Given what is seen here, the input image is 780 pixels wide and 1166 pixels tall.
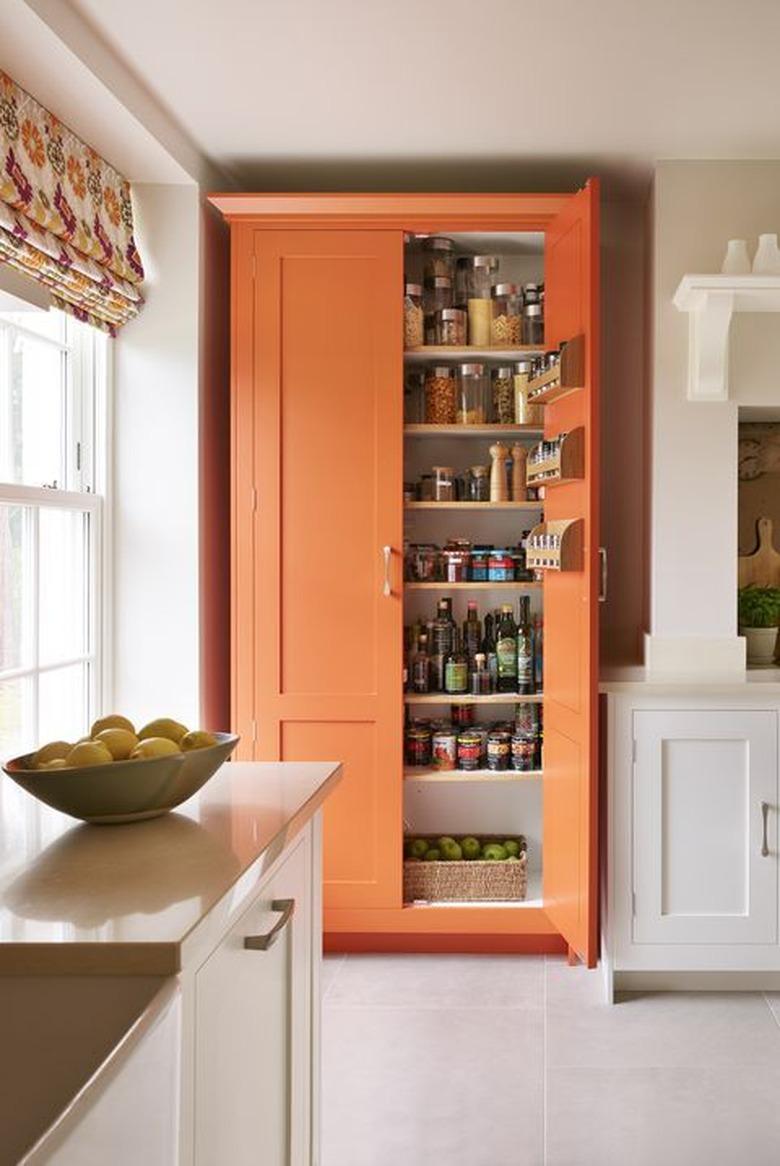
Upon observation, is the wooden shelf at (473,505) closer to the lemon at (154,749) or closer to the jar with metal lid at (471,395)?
the jar with metal lid at (471,395)

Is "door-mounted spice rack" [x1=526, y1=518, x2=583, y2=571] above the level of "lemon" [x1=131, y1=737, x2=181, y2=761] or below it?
above

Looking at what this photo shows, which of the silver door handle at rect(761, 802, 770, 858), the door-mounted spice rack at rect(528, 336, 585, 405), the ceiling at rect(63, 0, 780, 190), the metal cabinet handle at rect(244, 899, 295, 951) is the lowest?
the silver door handle at rect(761, 802, 770, 858)

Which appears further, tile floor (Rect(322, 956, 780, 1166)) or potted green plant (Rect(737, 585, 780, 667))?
potted green plant (Rect(737, 585, 780, 667))

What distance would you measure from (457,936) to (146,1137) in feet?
9.13

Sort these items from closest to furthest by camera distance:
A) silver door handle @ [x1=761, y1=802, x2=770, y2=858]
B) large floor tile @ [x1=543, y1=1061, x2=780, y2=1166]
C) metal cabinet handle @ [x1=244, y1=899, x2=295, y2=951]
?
1. metal cabinet handle @ [x1=244, y1=899, x2=295, y2=951]
2. large floor tile @ [x1=543, y1=1061, x2=780, y2=1166]
3. silver door handle @ [x1=761, y1=802, x2=770, y2=858]

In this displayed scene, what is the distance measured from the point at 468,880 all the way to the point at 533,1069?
83 cm

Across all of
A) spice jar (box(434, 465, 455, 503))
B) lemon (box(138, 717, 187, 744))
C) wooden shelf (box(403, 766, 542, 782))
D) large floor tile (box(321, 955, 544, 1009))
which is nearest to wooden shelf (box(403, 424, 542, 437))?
spice jar (box(434, 465, 455, 503))

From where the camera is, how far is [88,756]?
1.51 m

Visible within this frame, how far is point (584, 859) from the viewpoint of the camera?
3078 millimetres

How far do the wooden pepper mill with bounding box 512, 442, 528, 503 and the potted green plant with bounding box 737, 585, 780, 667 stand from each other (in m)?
0.77

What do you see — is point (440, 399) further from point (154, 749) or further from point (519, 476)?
point (154, 749)

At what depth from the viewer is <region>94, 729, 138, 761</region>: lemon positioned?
1.58 metres

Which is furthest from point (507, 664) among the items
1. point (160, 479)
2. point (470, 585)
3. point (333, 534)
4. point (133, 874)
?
point (133, 874)

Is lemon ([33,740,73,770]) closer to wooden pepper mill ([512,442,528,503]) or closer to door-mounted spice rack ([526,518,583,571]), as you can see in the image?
door-mounted spice rack ([526,518,583,571])
